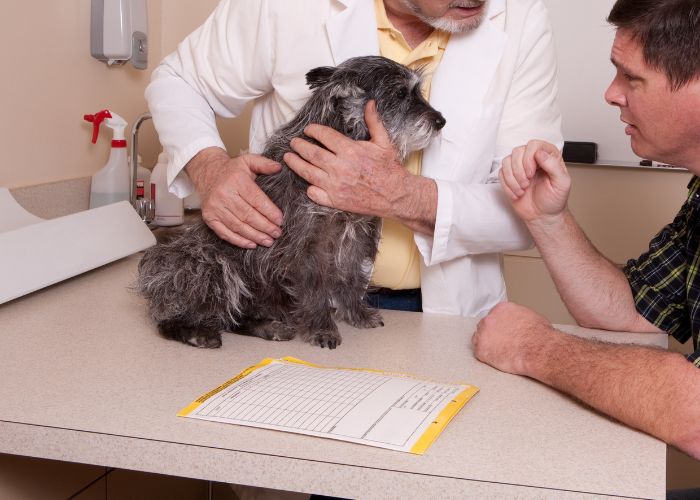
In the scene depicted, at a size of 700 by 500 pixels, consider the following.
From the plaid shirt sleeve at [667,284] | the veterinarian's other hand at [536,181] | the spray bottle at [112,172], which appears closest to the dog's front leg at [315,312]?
the veterinarian's other hand at [536,181]

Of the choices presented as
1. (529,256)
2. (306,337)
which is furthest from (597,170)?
(306,337)

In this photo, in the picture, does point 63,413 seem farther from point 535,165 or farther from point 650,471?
point 535,165

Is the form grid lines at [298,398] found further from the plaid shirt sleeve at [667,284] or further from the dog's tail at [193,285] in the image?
the plaid shirt sleeve at [667,284]

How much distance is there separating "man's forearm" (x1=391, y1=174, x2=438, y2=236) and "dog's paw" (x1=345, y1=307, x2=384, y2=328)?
0.70 ft

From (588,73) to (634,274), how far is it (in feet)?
4.48

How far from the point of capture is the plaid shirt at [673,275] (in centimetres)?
Answer: 162

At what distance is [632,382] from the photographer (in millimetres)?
1178

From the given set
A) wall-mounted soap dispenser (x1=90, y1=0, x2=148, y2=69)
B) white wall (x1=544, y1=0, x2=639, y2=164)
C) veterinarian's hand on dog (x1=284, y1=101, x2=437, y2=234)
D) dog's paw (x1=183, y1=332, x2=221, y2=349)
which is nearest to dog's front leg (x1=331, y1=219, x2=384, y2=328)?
veterinarian's hand on dog (x1=284, y1=101, x2=437, y2=234)

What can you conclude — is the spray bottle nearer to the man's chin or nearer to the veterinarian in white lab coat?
the veterinarian in white lab coat

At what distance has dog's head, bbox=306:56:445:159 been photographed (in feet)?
5.44

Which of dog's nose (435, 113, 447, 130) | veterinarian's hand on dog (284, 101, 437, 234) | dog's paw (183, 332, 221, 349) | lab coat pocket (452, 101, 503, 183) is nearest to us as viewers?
dog's paw (183, 332, 221, 349)

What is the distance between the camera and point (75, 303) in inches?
67.6

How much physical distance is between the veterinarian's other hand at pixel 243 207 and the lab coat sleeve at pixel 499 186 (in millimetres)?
357

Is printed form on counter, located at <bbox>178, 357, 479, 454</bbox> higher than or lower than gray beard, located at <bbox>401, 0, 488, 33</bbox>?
lower
